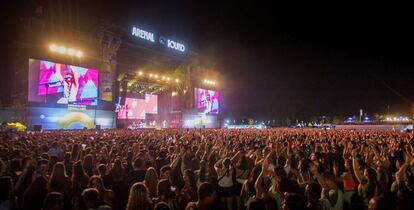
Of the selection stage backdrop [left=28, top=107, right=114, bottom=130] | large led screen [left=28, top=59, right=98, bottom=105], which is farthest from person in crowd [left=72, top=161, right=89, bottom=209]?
large led screen [left=28, top=59, right=98, bottom=105]

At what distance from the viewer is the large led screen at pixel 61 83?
36656 mm

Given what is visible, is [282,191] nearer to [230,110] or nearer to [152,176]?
[152,176]

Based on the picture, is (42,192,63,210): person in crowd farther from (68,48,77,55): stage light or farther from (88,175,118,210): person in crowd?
(68,48,77,55): stage light

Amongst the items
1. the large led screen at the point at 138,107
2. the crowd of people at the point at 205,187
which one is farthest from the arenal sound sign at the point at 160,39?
the crowd of people at the point at 205,187

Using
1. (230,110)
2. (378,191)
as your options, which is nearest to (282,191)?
(378,191)

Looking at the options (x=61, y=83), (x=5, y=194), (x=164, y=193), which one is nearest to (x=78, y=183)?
(x=5, y=194)

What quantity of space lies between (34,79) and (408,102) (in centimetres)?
8011

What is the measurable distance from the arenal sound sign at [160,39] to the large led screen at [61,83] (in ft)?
33.8

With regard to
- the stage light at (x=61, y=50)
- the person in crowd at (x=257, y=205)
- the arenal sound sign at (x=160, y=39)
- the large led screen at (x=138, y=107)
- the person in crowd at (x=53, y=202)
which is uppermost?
the arenal sound sign at (x=160, y=39)

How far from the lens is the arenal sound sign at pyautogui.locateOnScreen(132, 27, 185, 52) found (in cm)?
5063

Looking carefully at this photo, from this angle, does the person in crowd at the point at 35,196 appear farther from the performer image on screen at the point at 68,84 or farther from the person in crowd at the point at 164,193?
the performer image on screen at the point at 68,84

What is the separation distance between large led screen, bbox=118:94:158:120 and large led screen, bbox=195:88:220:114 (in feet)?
24.6

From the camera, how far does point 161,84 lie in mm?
58438

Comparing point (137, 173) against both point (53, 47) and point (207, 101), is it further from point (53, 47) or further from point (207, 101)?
point (207, 101)
